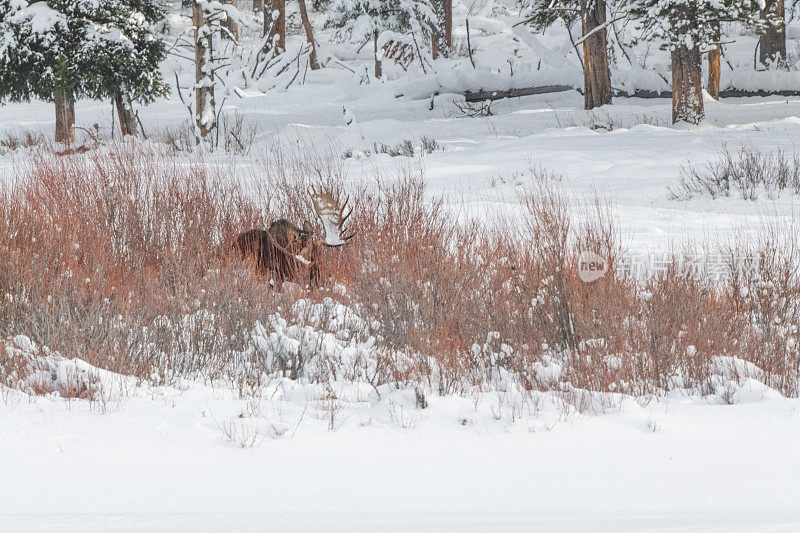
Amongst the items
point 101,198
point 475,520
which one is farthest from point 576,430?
point 101,198

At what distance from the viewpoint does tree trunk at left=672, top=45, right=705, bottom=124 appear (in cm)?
1379

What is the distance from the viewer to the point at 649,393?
4.18 m

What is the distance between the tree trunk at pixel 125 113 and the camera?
647 inches

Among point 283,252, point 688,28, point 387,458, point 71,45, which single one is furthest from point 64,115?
point 387,458

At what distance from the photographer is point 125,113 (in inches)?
661

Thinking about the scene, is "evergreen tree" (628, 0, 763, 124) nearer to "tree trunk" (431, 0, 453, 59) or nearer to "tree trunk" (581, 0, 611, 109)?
"tree trunk" (581, 0, 611, 109)

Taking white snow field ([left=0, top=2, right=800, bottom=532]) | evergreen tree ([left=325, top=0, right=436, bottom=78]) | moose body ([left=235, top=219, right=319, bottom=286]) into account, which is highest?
evergreen tree ([left=325, top=0, right=436, bottom=78])

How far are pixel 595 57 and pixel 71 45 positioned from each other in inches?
406

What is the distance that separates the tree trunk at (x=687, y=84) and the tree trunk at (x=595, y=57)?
2.10m

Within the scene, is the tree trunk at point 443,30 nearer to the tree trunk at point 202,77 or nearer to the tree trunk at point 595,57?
the tree trunk at point 595,57

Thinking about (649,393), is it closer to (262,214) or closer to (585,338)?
(585,338)

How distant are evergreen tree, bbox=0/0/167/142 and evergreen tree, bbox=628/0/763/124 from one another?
9.33 metres

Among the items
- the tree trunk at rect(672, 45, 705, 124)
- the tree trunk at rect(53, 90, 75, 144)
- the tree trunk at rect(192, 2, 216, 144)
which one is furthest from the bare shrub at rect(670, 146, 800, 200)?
the tree trunk at rect(53, 90, 75, 144)

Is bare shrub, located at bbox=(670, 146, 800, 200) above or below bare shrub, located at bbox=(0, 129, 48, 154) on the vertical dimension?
below
